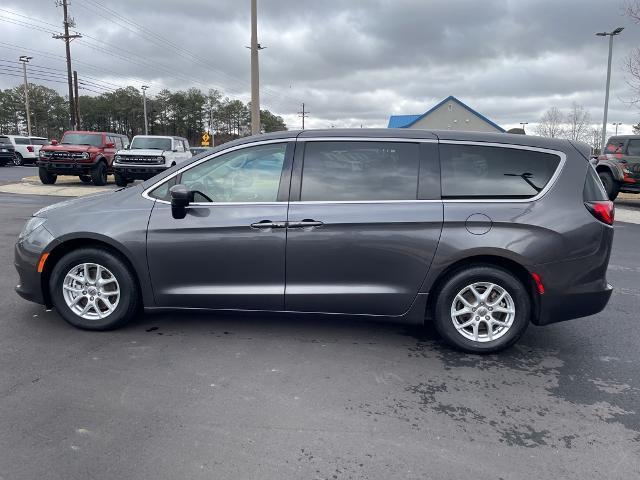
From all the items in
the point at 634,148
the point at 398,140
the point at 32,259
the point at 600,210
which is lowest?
the point at 32,259

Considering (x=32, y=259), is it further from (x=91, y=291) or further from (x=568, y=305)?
(x=568, y=305)

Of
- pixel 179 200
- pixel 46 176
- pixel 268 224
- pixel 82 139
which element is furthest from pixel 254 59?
pixel 268 224

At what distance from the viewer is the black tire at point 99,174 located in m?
17.8

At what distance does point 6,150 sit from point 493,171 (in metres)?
34.9

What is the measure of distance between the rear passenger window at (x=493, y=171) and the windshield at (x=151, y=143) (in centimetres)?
A: 1575

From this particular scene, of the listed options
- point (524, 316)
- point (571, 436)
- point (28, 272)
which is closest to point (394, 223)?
point (524, 316)

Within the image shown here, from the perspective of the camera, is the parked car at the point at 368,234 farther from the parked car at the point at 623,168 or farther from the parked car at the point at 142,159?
the parked car at the point at 142,159

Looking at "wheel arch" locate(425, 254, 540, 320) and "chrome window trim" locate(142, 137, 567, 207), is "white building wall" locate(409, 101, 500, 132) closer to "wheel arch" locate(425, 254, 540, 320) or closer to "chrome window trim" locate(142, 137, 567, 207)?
"chrome window trim" locate(142, 137, 567, 207)

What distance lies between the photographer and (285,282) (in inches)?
160

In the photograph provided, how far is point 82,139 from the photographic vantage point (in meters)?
A: 18.2

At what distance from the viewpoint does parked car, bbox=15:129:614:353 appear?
12.9ft

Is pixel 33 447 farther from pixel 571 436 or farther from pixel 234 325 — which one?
pixel 571 436

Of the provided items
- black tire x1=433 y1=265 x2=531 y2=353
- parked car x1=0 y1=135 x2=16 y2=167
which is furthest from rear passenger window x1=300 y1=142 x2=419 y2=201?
parked car x1=0 y1=135 x2=16 y2=167

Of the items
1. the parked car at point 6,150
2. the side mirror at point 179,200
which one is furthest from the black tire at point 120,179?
the parked car at point 6,150
